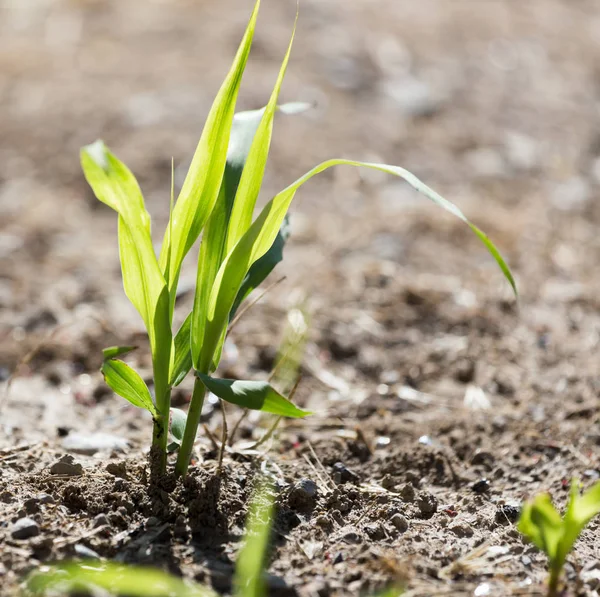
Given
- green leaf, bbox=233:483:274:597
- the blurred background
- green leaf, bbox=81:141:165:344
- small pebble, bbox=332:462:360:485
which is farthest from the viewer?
the blurred background

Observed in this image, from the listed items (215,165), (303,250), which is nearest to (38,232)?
(303,250)

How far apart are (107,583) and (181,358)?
1.30ft

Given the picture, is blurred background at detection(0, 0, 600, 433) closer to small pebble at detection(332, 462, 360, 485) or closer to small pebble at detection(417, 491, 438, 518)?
small pebble at detection(332, 462, 360, 485)

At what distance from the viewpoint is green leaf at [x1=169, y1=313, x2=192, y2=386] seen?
1313 millimetres

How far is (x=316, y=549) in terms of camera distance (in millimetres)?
1265

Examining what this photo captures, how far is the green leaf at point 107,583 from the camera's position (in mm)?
1027

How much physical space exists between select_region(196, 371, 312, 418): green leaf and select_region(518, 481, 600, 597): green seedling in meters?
0.34

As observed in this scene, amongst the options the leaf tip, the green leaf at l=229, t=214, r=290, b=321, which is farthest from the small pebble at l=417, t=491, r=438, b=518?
the leaf tip

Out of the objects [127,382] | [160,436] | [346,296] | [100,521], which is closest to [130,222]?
[127,382]

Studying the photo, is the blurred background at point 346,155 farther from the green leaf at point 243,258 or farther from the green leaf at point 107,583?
the green leaf at point 107,583

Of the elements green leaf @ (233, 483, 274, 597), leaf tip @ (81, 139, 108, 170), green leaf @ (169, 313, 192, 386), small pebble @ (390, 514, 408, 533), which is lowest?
green leaf @ (233, 483, 274, 597)

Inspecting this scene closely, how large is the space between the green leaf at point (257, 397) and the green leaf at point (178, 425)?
0.58 ft

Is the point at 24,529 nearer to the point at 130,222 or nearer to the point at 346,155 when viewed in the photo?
the point at 130,222

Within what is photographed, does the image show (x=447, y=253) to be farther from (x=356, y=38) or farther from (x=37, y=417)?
(x=356, y=38)
